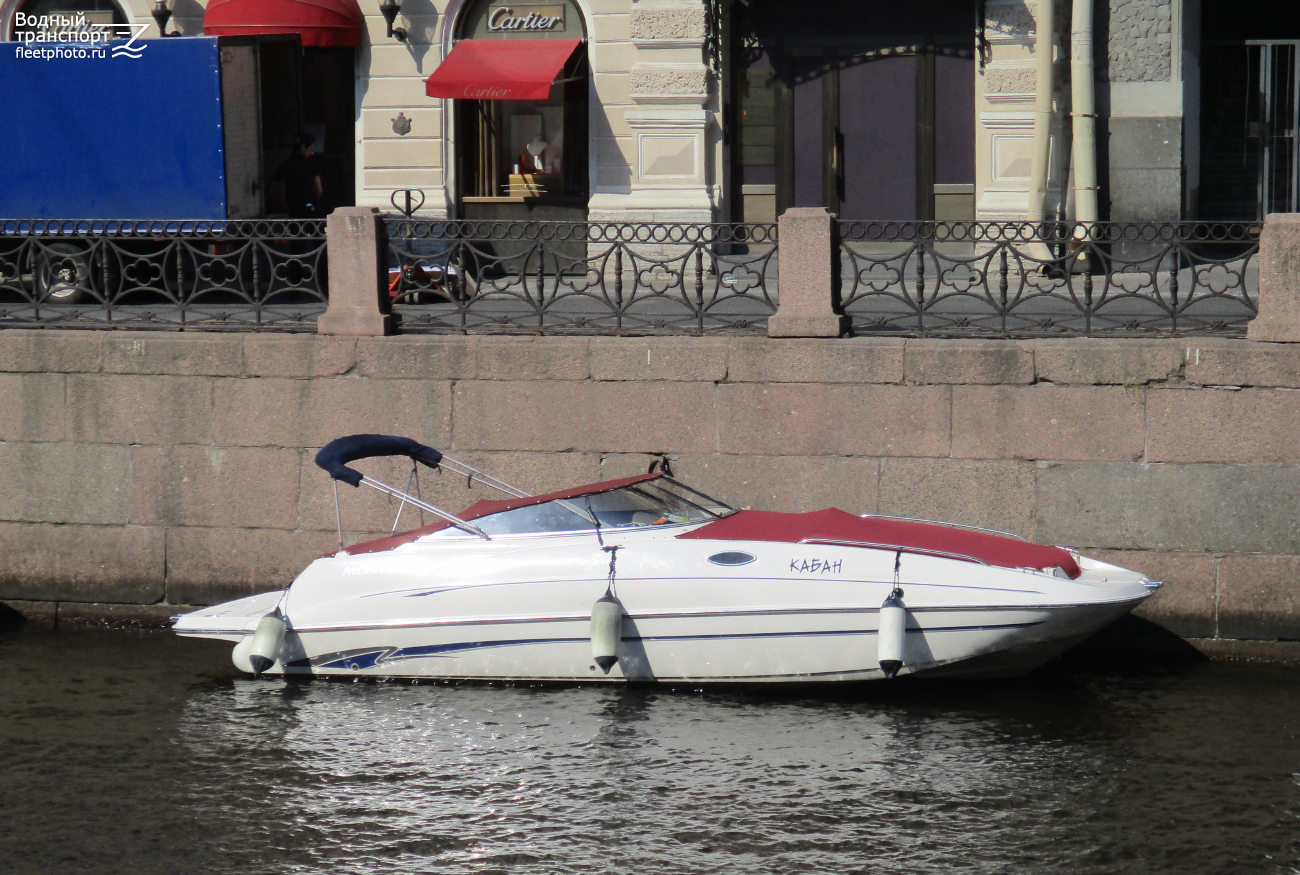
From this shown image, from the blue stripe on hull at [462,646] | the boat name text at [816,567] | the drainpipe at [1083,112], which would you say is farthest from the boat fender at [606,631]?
the drainpipe at [1083,112]

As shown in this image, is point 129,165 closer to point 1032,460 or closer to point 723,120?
point 723,120

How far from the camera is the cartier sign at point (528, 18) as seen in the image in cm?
1582

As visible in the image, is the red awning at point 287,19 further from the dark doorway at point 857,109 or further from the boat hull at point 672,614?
the boat hull at point 672,614

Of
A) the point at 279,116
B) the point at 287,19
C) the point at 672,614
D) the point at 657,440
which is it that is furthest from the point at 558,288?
the point at 287,19

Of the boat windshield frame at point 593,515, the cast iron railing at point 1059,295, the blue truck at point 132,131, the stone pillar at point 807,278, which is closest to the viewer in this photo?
the boat windshield frame at point 593,515

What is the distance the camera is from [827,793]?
6414mm

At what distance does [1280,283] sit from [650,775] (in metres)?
4.33

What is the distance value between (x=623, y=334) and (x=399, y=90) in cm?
799

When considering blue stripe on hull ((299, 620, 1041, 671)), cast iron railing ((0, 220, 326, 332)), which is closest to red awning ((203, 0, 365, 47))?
cast iron railing ((0, 220, 326, 332))

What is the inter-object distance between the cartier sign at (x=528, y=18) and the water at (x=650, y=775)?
9.39m

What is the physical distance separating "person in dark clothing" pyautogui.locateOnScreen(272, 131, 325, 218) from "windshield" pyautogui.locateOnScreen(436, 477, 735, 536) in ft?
25.8

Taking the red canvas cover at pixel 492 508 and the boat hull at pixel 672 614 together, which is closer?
the boat hull at pixel 672 614

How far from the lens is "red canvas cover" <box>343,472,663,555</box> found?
799 cm

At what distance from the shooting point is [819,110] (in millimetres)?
15656
